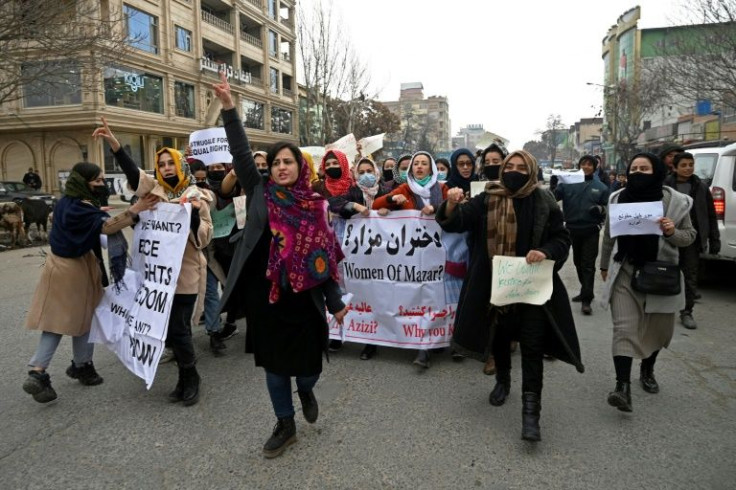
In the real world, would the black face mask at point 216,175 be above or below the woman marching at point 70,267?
above

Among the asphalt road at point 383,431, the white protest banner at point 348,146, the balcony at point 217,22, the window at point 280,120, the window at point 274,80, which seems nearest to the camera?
the asphalt road at point 383,431

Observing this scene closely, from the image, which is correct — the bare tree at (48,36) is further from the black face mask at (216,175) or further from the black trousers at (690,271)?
the black trousers at (690,271)

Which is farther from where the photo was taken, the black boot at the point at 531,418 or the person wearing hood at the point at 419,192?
the person wearing hood at the point at 419,192

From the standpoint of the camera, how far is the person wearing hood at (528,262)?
330 centimetres

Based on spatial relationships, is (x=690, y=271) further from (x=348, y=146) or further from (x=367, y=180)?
(x=348, y=146)

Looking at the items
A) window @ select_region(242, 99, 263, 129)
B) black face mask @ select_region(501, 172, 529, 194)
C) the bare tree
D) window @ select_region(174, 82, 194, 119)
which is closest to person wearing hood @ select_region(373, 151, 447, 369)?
black face mask @ select_region(501, 172, 529, 194)

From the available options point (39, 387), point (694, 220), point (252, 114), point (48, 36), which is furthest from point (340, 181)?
point (252, 114)

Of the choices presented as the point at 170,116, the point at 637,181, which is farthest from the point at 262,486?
the point at 170,116

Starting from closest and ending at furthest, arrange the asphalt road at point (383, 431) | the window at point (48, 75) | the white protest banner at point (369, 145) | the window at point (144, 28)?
the asphalt road at point (383, 431) → the white protest banner at point (369, 145) → the window at point (48, 75) → the window at point (144, 28)

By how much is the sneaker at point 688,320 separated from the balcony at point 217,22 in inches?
1377

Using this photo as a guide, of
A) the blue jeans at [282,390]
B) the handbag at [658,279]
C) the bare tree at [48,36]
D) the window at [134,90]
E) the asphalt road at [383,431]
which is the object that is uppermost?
the window at [134,90]

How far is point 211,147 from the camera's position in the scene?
500 centimetres

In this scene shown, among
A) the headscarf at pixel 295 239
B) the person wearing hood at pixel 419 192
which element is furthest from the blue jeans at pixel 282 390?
the person wearing hood at pixel 419 192

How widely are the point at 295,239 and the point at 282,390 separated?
0.94m
